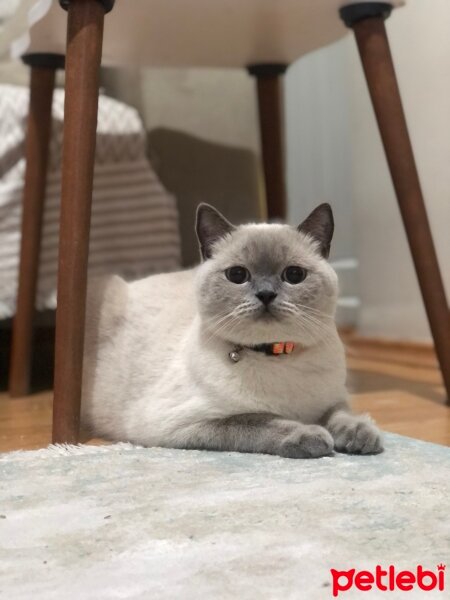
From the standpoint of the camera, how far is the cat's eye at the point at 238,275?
1176 mm

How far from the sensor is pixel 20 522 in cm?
85

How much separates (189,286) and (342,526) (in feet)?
2.46

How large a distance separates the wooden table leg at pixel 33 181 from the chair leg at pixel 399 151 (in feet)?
2.26

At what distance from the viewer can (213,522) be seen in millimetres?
825

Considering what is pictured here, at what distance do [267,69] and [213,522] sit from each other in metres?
1.51

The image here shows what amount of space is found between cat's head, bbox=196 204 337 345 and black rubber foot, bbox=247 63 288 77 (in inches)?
37.6

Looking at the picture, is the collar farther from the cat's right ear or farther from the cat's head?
the cat's right ear

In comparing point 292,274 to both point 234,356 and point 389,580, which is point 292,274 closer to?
point 234,356

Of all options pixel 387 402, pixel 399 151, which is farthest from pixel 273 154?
pixel 387 402

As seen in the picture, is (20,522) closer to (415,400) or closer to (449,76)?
(415,400)

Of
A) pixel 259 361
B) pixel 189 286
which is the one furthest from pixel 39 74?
pixel 259 361

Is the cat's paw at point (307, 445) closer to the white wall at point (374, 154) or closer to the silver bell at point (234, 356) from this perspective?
the silver bell at point (234, 356)

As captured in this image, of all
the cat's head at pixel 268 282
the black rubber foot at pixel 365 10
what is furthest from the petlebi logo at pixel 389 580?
the black rubber foot at pixel 365 10

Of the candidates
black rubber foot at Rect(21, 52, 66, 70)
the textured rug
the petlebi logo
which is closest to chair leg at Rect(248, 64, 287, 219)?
black rubber foot at Rect(21, 52, 66, 70)
